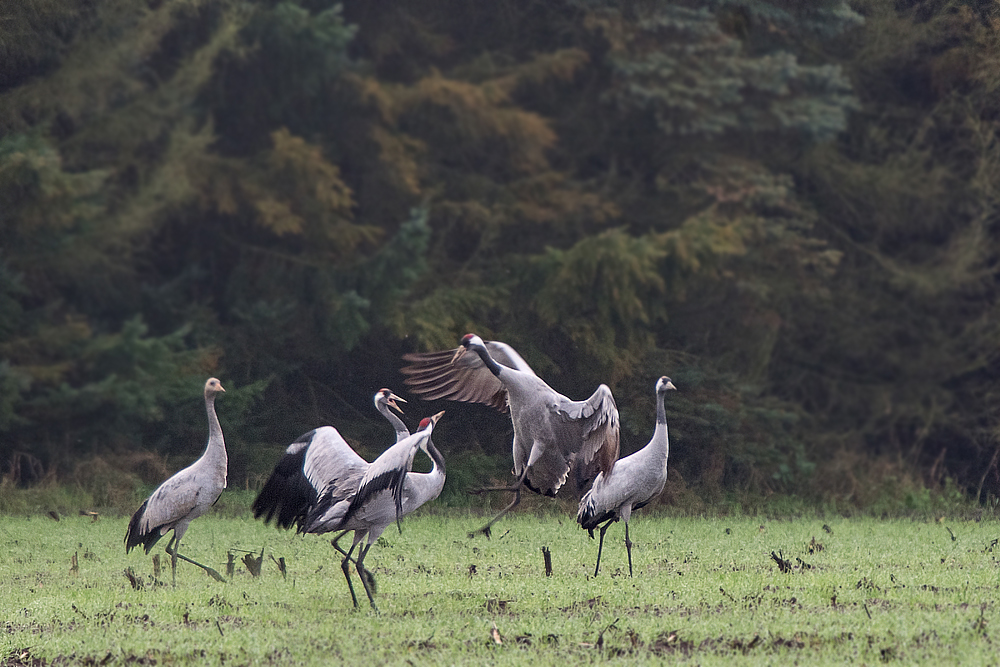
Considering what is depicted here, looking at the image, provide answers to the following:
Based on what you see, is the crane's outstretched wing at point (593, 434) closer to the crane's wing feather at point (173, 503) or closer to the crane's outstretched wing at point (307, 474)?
the crane's outstretched wing at point (307, 474)

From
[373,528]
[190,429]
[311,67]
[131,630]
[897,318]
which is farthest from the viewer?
[897,318]

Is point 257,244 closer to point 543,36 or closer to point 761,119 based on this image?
point 543,36

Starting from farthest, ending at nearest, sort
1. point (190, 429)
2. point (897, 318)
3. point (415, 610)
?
point (897, 318) → point (190, 429) → point (415, 610)

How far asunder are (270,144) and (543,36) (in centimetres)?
407

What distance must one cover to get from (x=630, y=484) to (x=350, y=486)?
1908 mm

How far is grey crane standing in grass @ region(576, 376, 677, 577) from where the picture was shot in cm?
803

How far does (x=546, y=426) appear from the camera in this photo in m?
8.30

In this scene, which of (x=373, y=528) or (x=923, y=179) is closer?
(x=373, y=528)

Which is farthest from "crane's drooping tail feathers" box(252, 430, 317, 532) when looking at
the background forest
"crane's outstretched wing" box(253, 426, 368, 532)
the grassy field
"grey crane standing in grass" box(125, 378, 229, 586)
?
the background forest

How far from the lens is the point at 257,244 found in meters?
16.6

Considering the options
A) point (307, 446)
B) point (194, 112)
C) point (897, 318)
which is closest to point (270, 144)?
point (194, 112)

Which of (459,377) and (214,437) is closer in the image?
(214,437)

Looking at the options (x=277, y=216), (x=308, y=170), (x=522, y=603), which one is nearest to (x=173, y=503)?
(x=522, y=603)

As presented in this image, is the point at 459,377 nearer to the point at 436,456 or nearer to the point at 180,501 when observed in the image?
the point at 436,456
